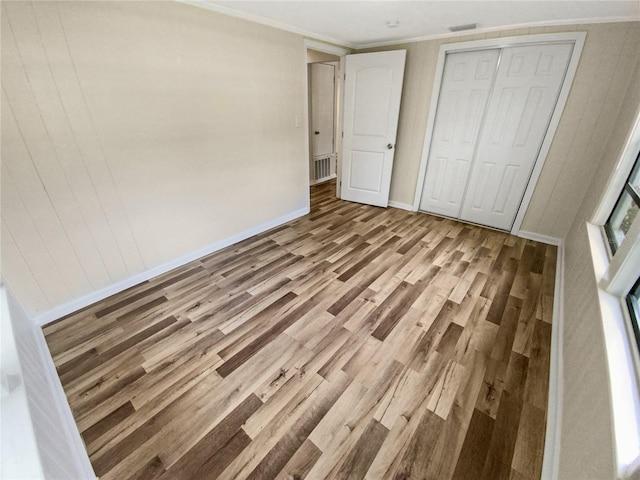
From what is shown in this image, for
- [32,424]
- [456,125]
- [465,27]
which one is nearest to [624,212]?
[456,125]

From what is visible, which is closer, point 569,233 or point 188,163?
point 188,163

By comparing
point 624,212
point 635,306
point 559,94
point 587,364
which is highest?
point 559,94

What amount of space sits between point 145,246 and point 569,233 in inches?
170

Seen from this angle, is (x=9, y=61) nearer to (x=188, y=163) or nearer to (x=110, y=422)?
(x=188, y=163)

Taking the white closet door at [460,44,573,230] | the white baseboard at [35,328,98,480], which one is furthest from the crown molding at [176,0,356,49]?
the white baseboard at [35,328,98,480]

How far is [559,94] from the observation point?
265 centimetres

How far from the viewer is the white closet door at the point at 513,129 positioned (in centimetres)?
268

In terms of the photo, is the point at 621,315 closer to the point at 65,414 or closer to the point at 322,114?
the point at 65,414

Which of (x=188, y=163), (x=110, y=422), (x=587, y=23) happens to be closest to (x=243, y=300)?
(x=110, y=422)

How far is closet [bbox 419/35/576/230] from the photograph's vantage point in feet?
8.93

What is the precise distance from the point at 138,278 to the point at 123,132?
125 cm

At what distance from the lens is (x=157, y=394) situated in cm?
150

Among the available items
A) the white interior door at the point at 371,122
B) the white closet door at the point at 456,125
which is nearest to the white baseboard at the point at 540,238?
the white closet door at the point at 456,125

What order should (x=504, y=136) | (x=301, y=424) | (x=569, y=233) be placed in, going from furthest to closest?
1. (x=504, y=136)
2. (x=569, y=233)
3. (x=301, y=424)
